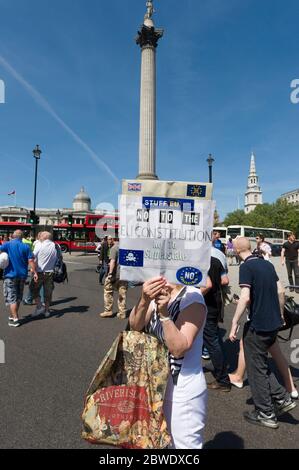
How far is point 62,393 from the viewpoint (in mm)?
3938

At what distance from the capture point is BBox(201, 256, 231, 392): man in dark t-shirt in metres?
4.23

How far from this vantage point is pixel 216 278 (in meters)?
4.62

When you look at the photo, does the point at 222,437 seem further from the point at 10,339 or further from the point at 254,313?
the point at 10,339

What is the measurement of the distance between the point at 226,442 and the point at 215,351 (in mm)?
1358

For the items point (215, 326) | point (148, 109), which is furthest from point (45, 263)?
point (148, 109)

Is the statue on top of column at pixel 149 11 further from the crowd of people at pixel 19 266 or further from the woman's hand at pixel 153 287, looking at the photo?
the woman's hand at pixel 153 287

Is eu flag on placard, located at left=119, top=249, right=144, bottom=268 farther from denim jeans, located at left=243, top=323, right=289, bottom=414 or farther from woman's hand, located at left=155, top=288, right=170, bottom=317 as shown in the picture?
denim jeans, located at left=243, top=323, right=289, bottom=414

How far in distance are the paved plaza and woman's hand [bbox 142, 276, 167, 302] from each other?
77.4 inches

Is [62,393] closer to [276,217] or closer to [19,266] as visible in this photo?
[19,266]

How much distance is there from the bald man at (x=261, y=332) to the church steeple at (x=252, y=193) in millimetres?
159890
